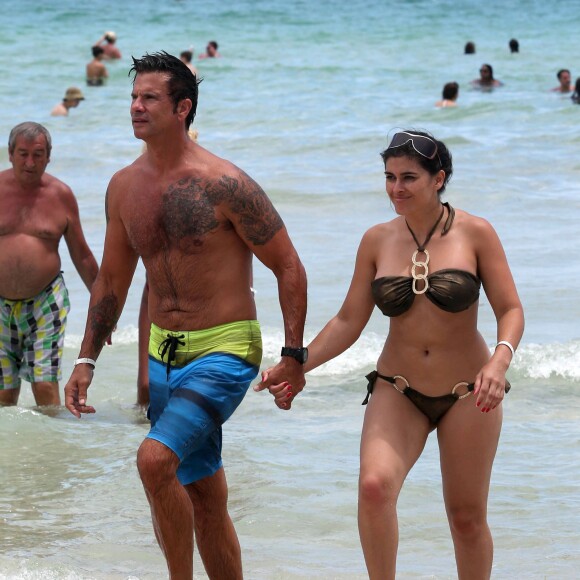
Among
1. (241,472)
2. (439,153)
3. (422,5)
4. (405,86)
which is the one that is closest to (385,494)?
(439,153)

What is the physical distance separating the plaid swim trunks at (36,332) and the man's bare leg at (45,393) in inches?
1.6

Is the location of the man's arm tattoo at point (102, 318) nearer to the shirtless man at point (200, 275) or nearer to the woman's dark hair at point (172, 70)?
the shirtless man at point (200, 275)

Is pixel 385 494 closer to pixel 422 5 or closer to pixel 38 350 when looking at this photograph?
pixel 38 350

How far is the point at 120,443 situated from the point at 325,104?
61.0 feet

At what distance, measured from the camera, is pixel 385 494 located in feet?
13.7

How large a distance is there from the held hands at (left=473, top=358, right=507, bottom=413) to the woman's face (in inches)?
26.7

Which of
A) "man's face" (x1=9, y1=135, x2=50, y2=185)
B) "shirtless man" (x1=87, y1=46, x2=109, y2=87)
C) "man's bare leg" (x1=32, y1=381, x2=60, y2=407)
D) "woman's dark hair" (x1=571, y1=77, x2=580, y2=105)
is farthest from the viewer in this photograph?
"shirtless man" (x1=87, y1=46, x2=109, y2=87)

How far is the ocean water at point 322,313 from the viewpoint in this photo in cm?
588

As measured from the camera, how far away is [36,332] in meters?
7.55

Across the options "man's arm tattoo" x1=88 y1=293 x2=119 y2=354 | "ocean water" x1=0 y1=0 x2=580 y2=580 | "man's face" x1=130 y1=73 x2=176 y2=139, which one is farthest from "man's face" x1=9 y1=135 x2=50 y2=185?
"man's face" x1=130 y1=73 x2=176 y2=139

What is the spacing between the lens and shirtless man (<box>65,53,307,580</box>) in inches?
178

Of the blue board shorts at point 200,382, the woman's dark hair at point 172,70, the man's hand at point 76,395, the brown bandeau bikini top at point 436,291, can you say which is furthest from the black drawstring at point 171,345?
the woman's dark hair at point 172,70

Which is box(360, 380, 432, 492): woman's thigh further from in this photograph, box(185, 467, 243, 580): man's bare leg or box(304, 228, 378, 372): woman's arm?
box(185, 467, 243, 580): man's bare leg

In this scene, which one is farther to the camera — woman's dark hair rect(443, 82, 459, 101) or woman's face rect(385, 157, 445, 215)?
woman's dark hair rect(443, 82, 459, 101)
